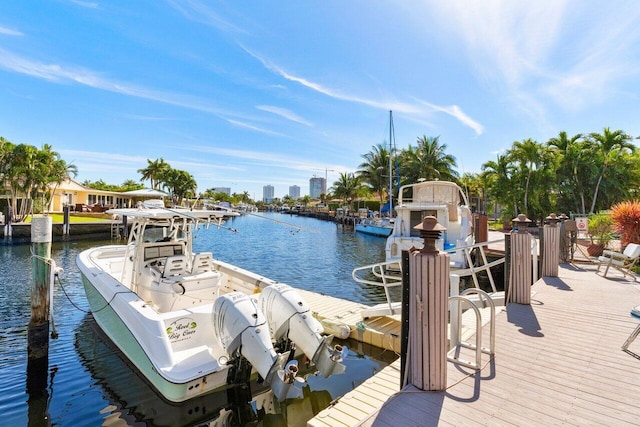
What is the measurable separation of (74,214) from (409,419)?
3888 cm

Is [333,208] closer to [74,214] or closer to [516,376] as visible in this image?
[74,214]

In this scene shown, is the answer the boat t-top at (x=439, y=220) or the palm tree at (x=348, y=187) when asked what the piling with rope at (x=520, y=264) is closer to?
the boat t-top at (x=439, y=220)

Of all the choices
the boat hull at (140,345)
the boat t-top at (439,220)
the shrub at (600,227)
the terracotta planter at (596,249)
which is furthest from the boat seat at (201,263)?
the shrub at (600,227)

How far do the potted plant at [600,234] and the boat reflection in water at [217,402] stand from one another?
30.1 feet

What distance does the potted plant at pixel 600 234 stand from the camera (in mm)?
11086

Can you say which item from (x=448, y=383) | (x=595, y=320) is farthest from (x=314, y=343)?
(x=595, y=320)

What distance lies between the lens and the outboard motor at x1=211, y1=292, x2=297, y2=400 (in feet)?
14.0

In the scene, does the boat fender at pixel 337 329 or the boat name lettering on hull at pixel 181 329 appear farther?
the boat fender at pixel 337 329

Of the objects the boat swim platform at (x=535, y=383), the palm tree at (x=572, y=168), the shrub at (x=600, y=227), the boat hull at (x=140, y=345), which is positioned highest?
the palm tree at (x=572, y=168)

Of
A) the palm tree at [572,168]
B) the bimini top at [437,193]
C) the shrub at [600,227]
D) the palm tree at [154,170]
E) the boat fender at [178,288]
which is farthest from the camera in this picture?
the palm tree at [154,170]

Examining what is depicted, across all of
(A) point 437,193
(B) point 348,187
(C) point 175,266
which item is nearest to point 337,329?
(C) point 175,266

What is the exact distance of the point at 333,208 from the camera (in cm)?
7331

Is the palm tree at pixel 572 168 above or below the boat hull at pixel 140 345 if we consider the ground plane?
above

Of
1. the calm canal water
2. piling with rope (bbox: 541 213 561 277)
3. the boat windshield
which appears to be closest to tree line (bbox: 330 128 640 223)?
piling with rope (bbox: 541 213 561 277)
